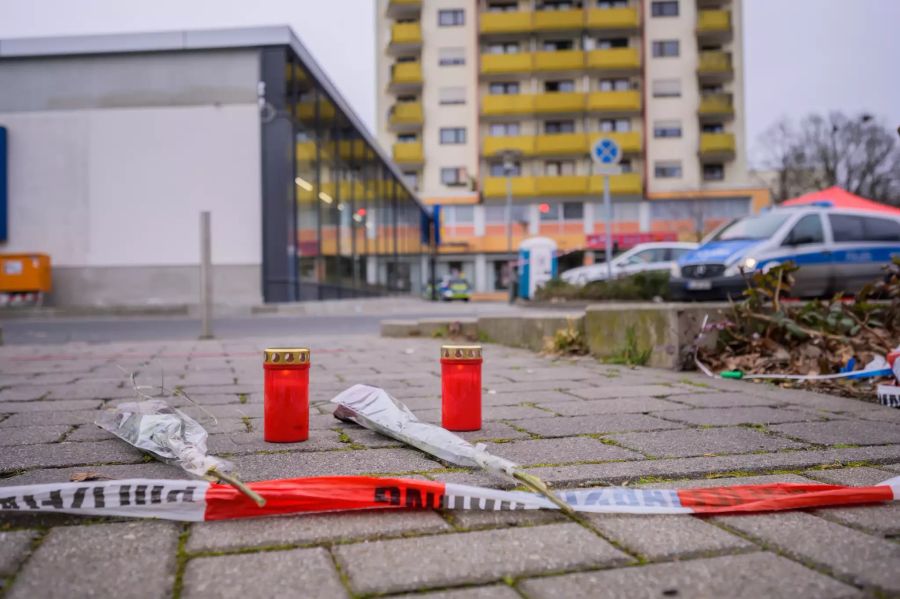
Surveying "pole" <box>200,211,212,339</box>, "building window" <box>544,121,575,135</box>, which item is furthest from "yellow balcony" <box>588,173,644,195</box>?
"pole" <box>200,211,212,339</box>

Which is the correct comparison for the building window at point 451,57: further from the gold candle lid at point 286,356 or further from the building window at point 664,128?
the gold candle lid at point 286,356

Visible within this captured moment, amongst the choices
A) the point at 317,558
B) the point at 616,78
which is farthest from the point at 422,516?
the point at 616,78

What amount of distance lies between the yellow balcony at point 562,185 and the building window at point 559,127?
149 inches

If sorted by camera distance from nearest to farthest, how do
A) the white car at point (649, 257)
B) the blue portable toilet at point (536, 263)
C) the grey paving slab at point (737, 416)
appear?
the grey paving slab at point (737, 416) → the white car at point (649, 257) → the blue portable toilet at point (536, 263)

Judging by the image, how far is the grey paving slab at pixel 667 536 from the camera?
5.07 ft

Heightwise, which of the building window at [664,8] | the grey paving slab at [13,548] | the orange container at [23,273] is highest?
the building window at [664,8]

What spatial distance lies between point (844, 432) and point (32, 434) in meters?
3.12

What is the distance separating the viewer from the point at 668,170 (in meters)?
41.7

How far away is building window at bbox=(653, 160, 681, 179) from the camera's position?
4156cm

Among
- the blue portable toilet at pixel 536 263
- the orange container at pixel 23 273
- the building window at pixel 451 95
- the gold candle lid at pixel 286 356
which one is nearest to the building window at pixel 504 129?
the building window at pixel 451 95

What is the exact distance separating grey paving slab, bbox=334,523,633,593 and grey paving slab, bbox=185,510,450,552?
76mm

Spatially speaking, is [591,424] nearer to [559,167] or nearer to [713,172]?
[559,167]

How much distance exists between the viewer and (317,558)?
149 centimetres

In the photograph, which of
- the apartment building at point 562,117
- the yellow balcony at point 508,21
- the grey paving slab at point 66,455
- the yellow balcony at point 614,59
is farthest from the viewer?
the yellow balcony at point 508,21
